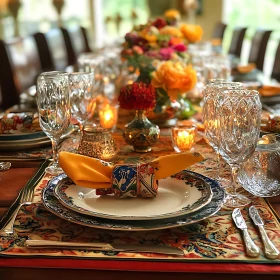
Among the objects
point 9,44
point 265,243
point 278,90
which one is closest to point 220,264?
point 265,243

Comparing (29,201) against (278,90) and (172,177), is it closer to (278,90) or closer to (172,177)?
(172,177)

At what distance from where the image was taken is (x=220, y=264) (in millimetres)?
658

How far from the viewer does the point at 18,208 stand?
83 centimetres

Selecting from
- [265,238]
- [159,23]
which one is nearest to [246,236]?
[265,238]

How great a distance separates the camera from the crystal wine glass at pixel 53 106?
107cm

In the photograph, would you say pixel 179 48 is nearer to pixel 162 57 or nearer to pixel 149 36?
pixel 162 57

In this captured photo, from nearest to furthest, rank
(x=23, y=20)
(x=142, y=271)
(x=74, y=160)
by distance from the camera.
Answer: (x=142, y=271) < (x=74, y=160) < (x=23, y=20)

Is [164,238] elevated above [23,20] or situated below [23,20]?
above

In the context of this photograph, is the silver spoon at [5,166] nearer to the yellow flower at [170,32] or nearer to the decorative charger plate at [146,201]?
the decorative charger plate at [146,201]

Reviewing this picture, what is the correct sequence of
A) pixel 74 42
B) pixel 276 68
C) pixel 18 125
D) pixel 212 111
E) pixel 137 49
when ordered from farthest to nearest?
1. pixel 74 42
2. pixel 276 68
3. pixel 137 49
4. pixel 18 125
5. pixel 212 111

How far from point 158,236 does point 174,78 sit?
2.26 ft

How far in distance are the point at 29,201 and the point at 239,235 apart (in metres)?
0.37

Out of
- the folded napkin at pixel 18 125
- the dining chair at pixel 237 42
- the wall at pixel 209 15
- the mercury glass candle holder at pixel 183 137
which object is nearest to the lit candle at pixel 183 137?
the mercury glass candle holder at pixel 183 137

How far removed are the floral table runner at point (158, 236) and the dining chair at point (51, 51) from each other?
8.61 ft
